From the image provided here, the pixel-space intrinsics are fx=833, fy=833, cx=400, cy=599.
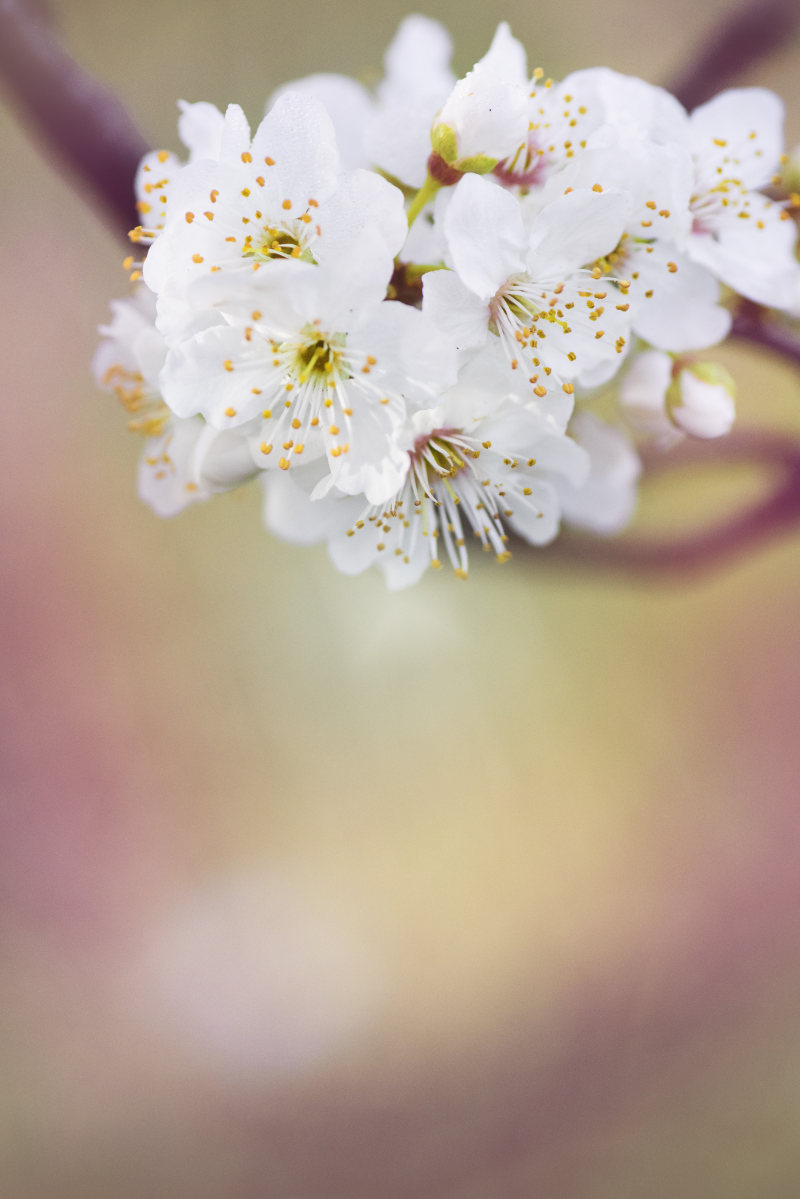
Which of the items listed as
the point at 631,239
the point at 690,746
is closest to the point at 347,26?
the point at 631,239

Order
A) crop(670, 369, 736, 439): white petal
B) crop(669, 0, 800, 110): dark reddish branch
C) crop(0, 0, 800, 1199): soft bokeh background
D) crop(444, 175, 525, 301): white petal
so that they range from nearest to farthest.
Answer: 1. crop(444, 175, 525, 301): white petal
2. crop(670, 369, 736, 439): white petal
3. crop(669, 0, 800, 110): dark reddish branch
4. crop(0, 0, 800, 1199): soft bokeh background

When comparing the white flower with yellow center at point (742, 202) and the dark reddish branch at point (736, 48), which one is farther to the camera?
the dark reddish branch at point (736, 48)

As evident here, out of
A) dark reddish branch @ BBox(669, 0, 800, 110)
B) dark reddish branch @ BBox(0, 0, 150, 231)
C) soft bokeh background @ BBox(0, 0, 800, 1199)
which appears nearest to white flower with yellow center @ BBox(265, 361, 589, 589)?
dark reddish branch @ BBox(0, 0, 150, 231)

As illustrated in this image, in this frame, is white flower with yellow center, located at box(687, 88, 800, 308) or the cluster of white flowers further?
white flower with yellow center, located at box(687, 88, 800, 308)

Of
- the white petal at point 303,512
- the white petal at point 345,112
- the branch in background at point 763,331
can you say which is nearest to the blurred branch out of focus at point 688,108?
the branch in background at point 763,331

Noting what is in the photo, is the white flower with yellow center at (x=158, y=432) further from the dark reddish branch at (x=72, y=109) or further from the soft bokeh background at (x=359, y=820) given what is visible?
the soft bokeh background at (x=359, y=820)

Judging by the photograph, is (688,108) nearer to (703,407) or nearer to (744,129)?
(744,129)

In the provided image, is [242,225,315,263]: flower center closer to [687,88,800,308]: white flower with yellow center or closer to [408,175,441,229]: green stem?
[408,175,441,229]: green stem
